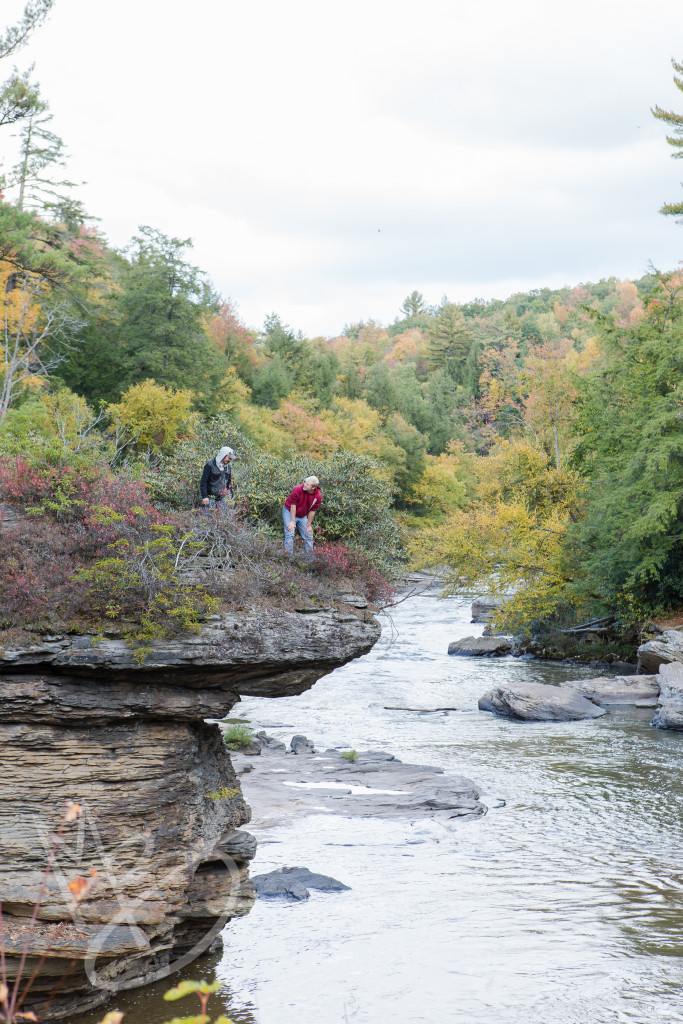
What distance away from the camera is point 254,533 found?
11867 millimetres

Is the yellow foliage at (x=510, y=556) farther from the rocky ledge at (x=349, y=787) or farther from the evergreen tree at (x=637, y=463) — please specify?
the rocky ledge at (x=349, y=787)

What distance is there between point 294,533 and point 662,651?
1605 cm

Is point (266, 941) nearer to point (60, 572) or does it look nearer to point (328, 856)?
point (328, 856)

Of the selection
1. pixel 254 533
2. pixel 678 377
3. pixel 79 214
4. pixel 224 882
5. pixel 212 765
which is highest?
pixel 79 214

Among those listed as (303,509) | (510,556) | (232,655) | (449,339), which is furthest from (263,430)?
(449,339)

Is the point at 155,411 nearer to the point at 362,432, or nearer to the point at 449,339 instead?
the point at 362,432

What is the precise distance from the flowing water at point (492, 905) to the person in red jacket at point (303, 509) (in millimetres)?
5196

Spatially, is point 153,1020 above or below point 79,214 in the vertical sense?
below

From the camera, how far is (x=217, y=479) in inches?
500

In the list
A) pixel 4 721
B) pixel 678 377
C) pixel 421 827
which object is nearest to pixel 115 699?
pixel 4 721

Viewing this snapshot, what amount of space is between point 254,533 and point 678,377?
1937cm

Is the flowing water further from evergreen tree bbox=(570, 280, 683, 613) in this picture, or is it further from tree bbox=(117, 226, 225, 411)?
tree bbox=(117, 226, 225, 411)

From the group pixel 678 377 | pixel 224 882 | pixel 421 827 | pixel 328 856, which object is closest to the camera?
pixel 224 882

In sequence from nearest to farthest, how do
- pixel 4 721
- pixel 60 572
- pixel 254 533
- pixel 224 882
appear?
1. pixel 4 721
2. pixel 60 572
3. pixel 224 882
4. pixel 254 533
